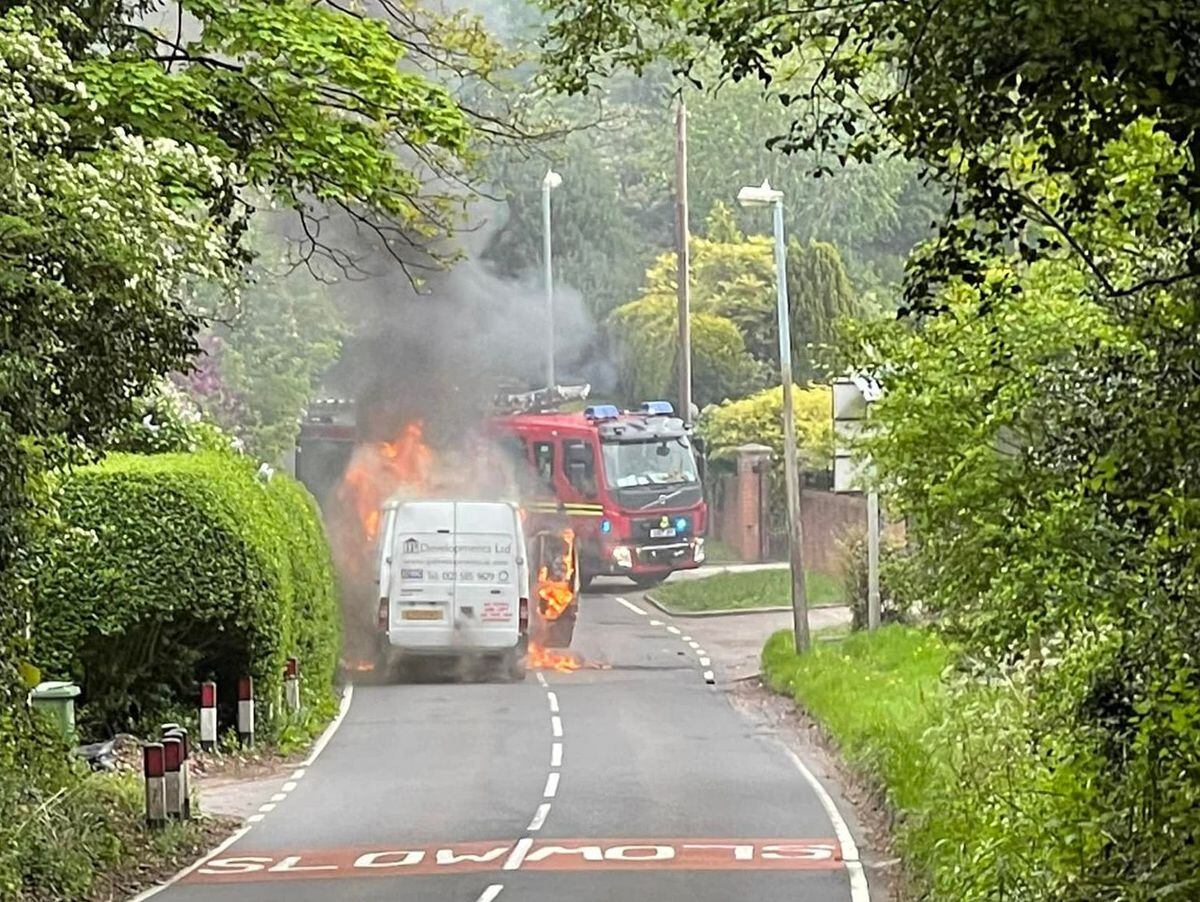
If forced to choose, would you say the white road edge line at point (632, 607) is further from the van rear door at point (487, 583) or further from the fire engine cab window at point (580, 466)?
the van rear door at point (487, 583)

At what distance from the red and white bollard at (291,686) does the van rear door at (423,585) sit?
5248 mm

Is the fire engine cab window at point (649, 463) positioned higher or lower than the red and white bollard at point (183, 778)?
higher

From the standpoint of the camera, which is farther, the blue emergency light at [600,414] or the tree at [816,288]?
the tree at [816,288]

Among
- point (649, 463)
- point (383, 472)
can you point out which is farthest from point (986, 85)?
point (649, 463)

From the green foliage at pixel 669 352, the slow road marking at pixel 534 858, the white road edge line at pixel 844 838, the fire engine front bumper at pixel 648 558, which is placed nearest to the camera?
the white road edge line at pixel 844 838

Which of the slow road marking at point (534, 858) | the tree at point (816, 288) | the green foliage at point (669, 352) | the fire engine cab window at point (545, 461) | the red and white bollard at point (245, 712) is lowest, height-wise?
the slow road marking at point (534, 858)

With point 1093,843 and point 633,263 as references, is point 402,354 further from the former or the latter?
point 1093,843

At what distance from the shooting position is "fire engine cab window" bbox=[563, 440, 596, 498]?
156ft

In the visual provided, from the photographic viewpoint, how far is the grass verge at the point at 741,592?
4644 centimetres

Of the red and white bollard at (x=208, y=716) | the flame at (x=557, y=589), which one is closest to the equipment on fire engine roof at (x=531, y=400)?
the flame at (x=557, y=589)

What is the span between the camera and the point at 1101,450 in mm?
9102

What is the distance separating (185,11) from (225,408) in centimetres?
3082

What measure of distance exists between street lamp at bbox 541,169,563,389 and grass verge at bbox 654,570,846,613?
21.6 feet

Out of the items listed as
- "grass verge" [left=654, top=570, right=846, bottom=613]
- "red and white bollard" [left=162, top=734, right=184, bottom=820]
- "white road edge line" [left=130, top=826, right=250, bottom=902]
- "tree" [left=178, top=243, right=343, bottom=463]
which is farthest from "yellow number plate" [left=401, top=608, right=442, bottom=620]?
"red and white bollard" [left=162, top=734, right=184, bottom=820]
